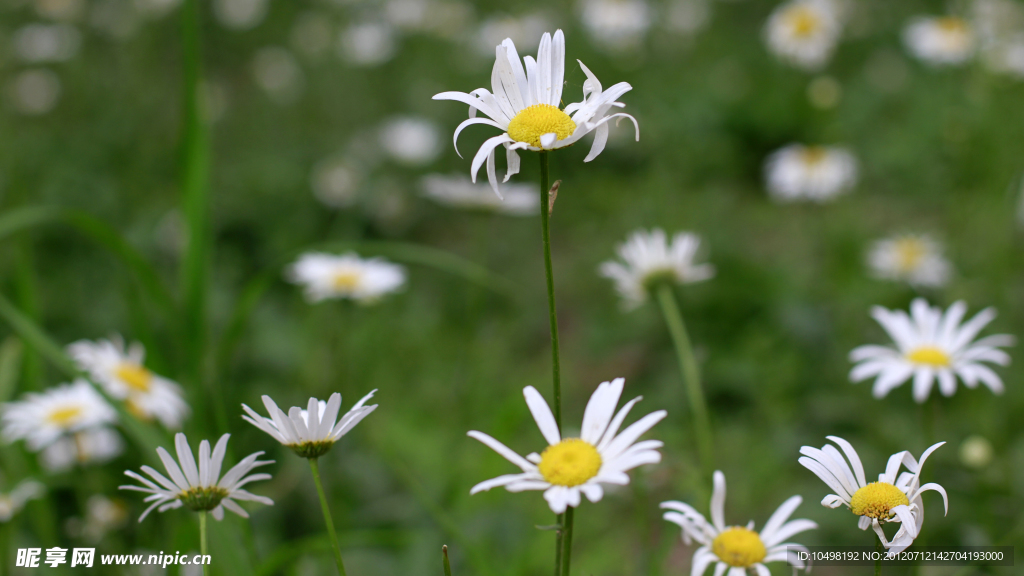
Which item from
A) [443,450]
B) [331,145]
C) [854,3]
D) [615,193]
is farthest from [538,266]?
[854,3]

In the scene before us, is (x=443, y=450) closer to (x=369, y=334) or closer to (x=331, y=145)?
(x=369, y=334)

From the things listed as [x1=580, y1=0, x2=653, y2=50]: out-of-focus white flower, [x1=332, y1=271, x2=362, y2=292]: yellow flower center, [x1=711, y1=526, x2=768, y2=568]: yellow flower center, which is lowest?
[x1=711, y1=526, x2=768, y2=568]: yellow flower center

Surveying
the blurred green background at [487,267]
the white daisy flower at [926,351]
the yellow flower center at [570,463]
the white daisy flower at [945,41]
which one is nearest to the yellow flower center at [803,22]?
the blurred green background at [487,267]

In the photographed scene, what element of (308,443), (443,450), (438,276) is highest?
(438,276)

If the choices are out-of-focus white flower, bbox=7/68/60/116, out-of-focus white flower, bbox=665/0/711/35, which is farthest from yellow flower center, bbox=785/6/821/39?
out-of-focus white flower, bbox=7/68/60/116

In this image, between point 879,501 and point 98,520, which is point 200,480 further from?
point 98,520

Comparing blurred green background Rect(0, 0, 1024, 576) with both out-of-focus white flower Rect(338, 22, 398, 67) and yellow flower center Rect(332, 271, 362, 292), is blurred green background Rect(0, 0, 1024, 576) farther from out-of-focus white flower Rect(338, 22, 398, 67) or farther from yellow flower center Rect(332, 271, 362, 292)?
yellow flower center Rect(332, 271, 362, 292)

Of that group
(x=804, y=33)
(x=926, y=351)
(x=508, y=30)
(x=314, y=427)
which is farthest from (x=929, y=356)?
(x=508, y=30)
